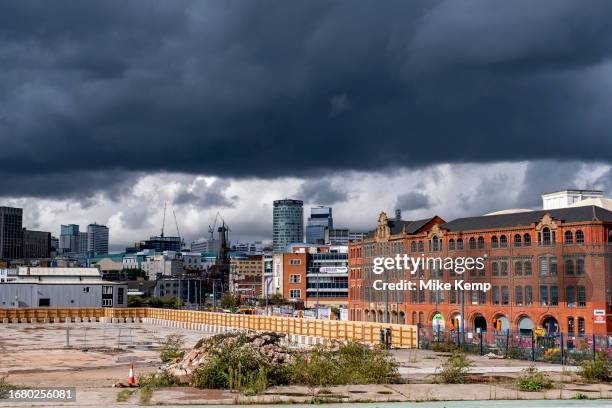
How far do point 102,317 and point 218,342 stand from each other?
90.8 meters

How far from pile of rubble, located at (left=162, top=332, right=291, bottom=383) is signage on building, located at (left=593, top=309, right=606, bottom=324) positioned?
6559 centimetres

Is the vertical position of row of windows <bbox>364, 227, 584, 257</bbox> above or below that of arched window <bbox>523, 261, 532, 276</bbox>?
above

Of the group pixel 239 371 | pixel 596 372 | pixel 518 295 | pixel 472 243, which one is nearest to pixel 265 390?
pixel 239 371

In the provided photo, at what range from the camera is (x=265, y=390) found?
2964 cm

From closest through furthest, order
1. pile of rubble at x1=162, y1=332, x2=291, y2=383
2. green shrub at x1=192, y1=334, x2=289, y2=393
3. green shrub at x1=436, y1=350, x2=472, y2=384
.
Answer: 1. green shrub at x1=192, y1=334, x2=289, y2=393
2. pile of rubble at x1=162, y1=332, x2=291, y2=383
3. green shrub at x1=436, y1=350, x2=472, y2=384

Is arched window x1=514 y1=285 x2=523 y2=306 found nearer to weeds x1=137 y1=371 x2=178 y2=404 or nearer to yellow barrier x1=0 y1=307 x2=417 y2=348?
yellow barrier x1=0 y1=307 x2=417 y2=348

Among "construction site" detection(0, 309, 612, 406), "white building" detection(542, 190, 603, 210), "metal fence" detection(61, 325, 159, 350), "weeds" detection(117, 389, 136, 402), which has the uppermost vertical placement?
"white building" detection(542, 190, 603, 210)

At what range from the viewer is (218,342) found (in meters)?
33.8

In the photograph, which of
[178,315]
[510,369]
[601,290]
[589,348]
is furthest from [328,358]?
[178,315]

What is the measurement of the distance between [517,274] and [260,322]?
4101 cm

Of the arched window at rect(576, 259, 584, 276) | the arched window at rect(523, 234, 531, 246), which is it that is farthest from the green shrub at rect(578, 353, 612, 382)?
the arched window at rect(523, 234, 531, 246)

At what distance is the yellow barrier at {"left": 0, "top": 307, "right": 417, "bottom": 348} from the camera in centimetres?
5550

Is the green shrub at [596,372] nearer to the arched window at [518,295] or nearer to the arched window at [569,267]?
the arched window at [569,267]

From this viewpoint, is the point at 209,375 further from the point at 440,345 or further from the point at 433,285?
the point at 433,285
